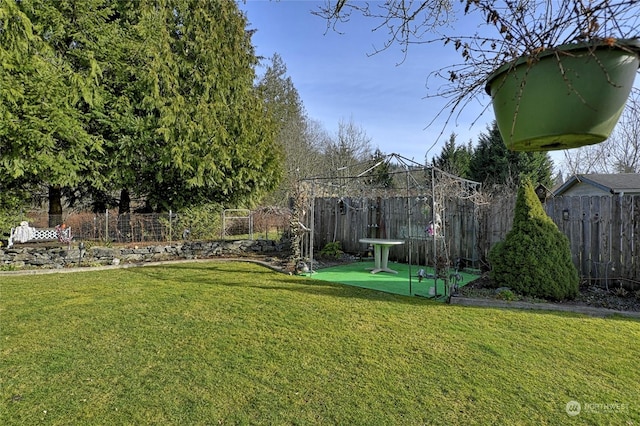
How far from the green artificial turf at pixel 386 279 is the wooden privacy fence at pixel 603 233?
1839mm

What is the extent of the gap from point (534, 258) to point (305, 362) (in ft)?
12.6

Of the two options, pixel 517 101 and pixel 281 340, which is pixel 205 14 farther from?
pixel 517 101

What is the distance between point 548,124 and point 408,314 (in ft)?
11.7

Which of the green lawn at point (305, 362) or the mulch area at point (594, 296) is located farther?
the mulch area at point (594, 296)

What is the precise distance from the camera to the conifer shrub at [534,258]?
15.6 ft

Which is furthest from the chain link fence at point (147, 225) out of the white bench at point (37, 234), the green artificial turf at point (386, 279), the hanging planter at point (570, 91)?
the hanging planter at point (570, 91)

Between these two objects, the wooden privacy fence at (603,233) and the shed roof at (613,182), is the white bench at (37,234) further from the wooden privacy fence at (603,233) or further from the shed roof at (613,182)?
the shed roof at (613,182)

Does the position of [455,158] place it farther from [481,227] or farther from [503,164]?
[481,227]

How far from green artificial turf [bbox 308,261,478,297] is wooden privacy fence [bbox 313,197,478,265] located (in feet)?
2.11

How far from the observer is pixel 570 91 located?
0.96 metres

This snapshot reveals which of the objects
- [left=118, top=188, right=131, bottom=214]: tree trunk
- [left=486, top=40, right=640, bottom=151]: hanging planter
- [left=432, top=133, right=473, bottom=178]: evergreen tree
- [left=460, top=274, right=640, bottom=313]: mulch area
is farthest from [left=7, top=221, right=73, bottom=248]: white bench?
[left=432, top=133, right=473, bottom=178]: evergreen tree

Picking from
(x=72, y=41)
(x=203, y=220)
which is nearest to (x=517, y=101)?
(x=203, y=220)

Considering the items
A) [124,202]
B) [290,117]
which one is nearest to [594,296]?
[124,202]

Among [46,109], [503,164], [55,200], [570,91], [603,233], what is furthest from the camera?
[503,164]
